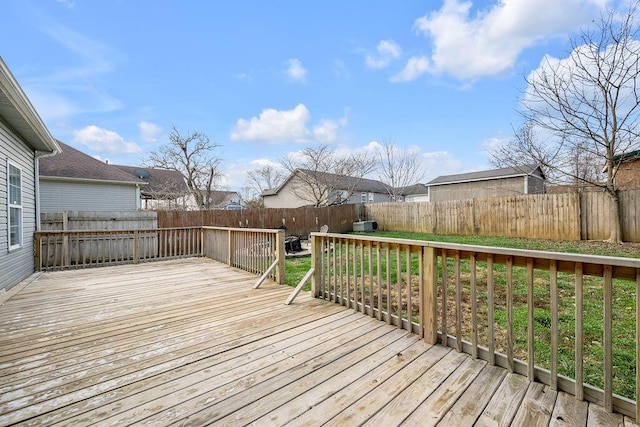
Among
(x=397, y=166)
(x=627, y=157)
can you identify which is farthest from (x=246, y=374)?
(x=397, y=166)

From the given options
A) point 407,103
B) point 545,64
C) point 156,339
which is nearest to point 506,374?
point 156,339

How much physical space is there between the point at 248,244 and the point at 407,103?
9.63 m

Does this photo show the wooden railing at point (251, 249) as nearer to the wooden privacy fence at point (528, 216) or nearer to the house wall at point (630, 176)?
the wooden privacy fence at point (528, 216)

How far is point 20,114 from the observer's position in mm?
4277

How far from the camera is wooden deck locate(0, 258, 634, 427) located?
1624 millimetres

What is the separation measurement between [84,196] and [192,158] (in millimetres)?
8122

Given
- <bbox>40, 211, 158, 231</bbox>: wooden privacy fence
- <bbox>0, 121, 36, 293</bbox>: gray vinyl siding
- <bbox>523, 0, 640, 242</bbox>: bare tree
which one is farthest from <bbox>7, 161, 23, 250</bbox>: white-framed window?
<bbox>523, 0, 640, 242</bbox>: bare tree

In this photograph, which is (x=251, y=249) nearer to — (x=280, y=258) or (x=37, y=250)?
(x=280, y=258)

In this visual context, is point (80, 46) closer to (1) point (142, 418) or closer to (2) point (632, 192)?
(1) point (142, 418)

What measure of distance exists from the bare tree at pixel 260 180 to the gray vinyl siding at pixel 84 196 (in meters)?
15.0

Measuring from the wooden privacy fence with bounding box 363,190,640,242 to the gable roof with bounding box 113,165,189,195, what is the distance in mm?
14609

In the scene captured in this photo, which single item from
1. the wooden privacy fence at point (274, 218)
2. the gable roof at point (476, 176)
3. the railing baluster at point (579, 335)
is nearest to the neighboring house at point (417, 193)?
the gable roof at point (476, 176)

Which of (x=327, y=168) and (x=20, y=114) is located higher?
(x=327, y=168)

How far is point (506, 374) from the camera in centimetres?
200
